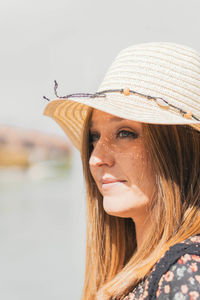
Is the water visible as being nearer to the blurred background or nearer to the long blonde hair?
the blurred background

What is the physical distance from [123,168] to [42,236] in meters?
2.43

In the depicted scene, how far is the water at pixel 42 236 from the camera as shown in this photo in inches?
136

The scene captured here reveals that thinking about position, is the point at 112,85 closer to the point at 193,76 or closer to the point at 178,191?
the point at 193,76

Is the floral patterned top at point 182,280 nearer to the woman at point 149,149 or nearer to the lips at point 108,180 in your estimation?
the woman at point 149,149

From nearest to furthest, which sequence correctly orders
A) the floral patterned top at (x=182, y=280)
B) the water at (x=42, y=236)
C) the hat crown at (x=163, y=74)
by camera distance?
the floral patterned top at (x=182, y=280) → the hat crown at (x=163, y=74) → the water at (x=42, y=236)

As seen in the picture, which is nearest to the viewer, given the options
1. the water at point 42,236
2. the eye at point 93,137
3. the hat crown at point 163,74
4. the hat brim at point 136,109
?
the hat brim at point 136,109

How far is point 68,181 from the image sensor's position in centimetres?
365

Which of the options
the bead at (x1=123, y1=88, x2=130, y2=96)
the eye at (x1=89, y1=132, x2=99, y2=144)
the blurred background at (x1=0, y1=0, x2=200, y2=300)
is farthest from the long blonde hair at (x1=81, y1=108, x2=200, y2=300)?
Result: the blurred background at (x1=0, y1=0, x2=200, y2=300)

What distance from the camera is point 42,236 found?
11.6 ft

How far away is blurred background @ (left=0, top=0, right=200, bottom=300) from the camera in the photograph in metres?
3.31

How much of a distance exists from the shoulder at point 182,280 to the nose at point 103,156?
16.7 inches

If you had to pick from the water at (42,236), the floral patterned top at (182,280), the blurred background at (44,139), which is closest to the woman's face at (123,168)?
the floral patterned top at (182,280)

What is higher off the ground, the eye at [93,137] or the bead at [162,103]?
the bead at [162,103]

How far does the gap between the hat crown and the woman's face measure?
0.37 feet
